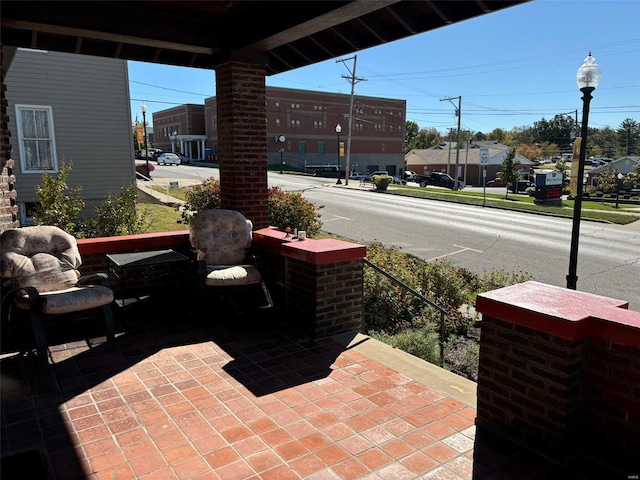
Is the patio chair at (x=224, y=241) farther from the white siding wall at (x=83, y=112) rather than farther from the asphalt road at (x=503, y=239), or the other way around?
the white siding wall at (x=83, y=112)

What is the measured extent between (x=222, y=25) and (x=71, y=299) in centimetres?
358

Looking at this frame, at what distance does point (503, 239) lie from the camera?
1555 centimetres

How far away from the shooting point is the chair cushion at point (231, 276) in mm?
4848

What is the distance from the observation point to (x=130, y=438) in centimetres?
291

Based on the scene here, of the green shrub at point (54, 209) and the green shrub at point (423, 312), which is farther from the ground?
the green shrub at point (54, 209)

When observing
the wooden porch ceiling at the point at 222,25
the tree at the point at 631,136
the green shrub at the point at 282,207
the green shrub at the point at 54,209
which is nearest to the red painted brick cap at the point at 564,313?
the wooden porch ceiling at the point at 222,25

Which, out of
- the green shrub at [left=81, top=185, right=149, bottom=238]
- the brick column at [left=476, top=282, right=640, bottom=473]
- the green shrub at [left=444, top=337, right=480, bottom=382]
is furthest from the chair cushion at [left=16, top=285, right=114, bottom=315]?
the green shrub at [left=81, top=185, right=149, bottom=238]

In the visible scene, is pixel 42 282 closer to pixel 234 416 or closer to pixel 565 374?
pixel 234 416

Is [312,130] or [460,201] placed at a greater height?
[312,130]

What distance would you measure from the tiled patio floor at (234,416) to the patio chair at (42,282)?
0.38 meters

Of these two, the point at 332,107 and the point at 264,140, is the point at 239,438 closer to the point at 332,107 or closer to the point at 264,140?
the point at 264,140

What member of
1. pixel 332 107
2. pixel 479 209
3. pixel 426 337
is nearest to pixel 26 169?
pixel 426 337

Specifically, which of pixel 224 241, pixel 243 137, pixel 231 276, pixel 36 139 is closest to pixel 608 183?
pixel 36 139

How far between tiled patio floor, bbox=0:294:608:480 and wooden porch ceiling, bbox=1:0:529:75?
3.09 m
